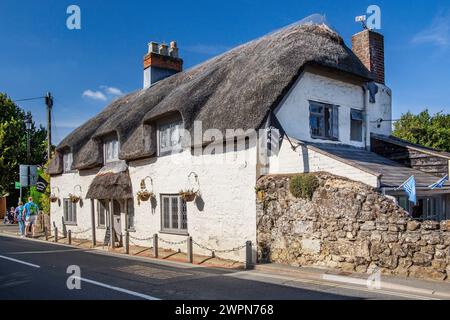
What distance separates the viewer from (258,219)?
12094 mm

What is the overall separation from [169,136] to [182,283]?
744 centimetres

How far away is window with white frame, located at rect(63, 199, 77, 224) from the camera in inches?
880

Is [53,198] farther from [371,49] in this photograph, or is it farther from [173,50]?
[371,49]

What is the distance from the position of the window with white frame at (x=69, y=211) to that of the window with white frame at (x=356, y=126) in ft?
46.7

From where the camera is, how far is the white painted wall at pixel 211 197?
41.1ft

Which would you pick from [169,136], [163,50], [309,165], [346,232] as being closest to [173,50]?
[163,50]

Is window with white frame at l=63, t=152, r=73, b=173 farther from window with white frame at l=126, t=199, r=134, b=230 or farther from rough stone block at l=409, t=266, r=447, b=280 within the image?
rough stone block at l=409, t=266, r=447, b=280

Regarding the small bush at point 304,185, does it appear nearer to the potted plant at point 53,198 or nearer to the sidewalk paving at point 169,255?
the sidewalk paving at point 169,255

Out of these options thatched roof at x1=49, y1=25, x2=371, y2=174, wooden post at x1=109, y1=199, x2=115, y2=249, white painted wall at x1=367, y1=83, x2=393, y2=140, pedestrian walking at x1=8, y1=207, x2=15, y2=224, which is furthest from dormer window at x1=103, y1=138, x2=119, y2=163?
pedestrian walking at x1=8, y1=207, x2=15, y2=224

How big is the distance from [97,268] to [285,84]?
7154 millimetres

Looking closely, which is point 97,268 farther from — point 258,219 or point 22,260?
point 258,219

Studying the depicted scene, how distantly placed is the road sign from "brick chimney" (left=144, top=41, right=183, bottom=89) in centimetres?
1029

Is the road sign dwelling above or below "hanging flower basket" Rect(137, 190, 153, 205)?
above
